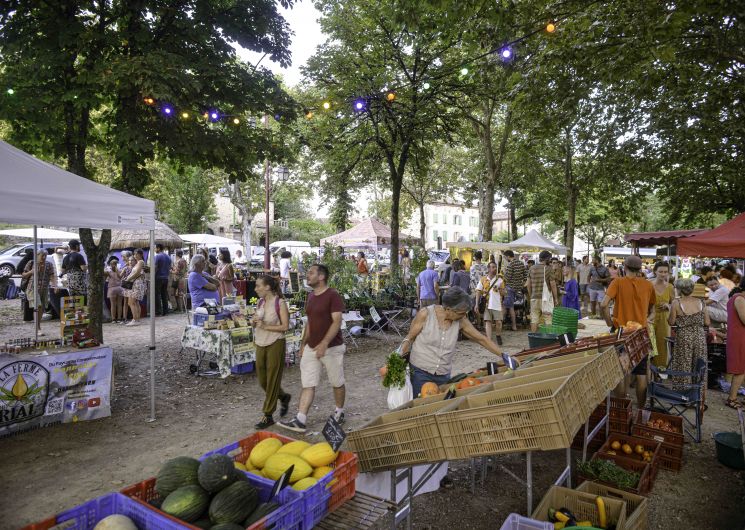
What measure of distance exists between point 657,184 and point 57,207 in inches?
861

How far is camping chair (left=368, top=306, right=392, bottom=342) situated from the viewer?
10180 mm

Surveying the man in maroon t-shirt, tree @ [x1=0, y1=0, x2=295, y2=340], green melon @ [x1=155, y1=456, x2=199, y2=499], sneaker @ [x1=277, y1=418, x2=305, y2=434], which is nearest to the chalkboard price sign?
green melon @ [x1=155, y1=456, x2=199, y2=499]

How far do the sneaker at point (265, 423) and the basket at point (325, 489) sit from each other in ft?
9.17

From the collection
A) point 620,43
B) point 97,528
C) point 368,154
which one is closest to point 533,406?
point 97,528

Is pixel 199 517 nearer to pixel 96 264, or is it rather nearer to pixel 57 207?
Result: pixel 57 207

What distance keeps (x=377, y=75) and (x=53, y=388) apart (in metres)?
10.4

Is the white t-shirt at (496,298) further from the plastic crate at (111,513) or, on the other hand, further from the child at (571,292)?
the plastic crate at (111,513)

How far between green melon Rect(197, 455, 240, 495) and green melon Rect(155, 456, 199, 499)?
6 centimetres

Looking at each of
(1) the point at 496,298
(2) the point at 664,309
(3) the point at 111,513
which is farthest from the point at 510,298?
(3) the point at 111,513

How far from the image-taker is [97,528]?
1.89m

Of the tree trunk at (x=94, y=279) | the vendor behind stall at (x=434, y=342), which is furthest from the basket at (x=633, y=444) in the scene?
the tree trunk at (x=94, y=279)

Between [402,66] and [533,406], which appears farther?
[402,66]

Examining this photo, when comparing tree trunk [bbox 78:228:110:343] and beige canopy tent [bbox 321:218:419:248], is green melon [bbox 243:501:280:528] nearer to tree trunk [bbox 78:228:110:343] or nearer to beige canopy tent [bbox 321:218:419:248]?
tree trunk [bbox 78:228:110:343]

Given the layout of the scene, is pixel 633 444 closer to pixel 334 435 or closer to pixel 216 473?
pixel 334 435
